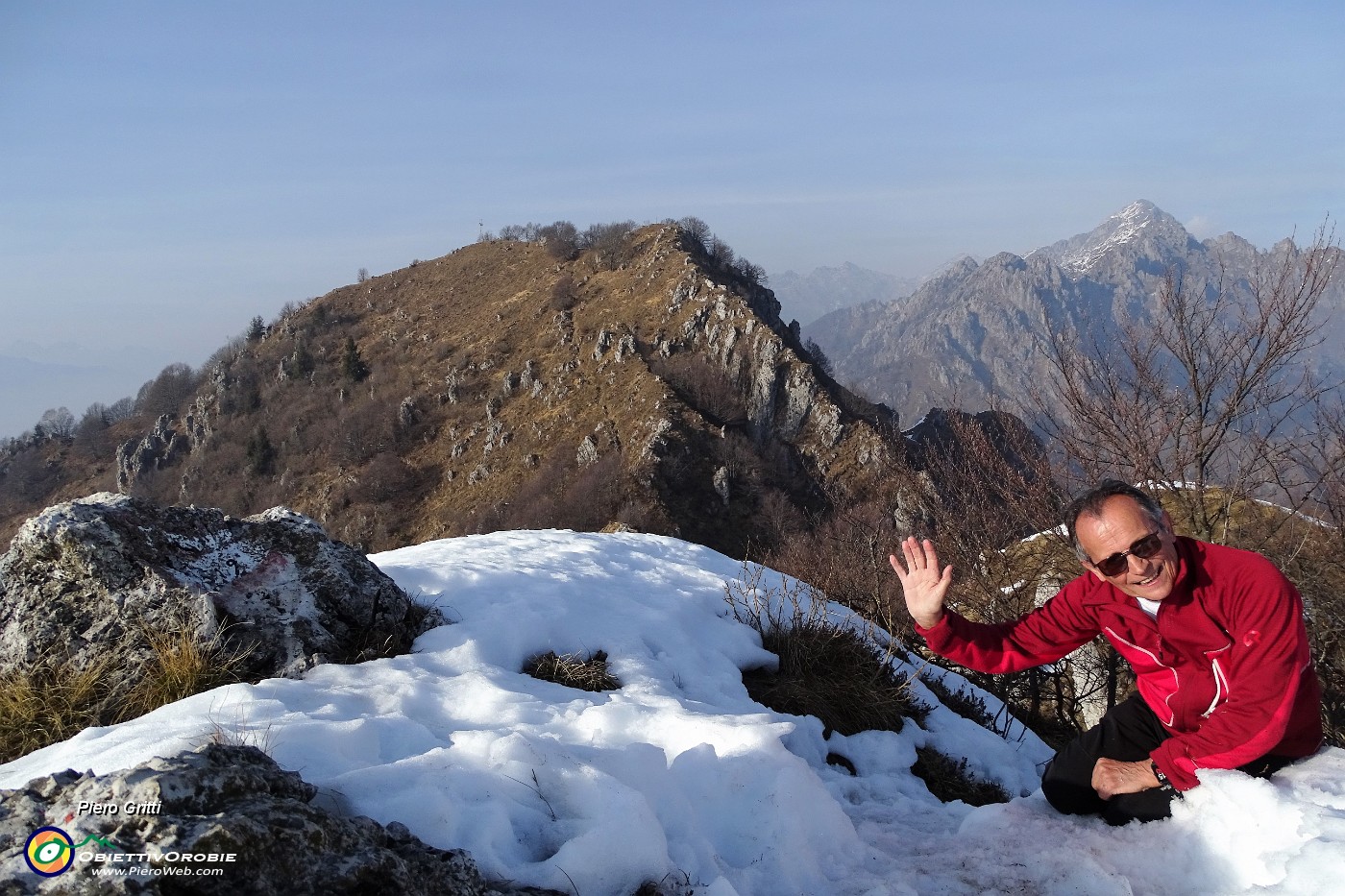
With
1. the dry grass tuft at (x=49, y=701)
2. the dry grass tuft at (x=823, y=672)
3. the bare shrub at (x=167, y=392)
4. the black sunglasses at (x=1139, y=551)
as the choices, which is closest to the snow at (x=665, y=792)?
the dry grass tuft at (x=823, y=672)

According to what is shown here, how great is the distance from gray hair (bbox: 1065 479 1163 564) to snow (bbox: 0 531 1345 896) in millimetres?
1029

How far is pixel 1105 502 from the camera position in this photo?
299 centimetres

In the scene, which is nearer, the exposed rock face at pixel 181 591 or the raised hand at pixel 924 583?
the raised hand at pixel 924 583

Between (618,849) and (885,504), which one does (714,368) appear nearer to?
(885,504)

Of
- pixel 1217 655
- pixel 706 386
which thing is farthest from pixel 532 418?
pixel 1217 655

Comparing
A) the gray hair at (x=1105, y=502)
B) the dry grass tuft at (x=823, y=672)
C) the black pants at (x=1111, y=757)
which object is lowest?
the dry grass tuft at (x=823, y=672)

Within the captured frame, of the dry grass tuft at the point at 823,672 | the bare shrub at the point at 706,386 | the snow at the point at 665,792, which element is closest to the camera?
the snow at the point at 665,792

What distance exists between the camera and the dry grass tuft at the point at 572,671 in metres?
4.24

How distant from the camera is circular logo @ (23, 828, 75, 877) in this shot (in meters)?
1.85

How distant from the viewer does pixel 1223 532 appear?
356 inches

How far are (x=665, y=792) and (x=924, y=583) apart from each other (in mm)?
1508

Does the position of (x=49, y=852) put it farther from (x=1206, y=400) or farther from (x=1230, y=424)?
(x=1230, y=424)

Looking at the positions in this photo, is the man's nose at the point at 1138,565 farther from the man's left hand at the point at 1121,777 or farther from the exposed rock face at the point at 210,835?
the exposed rock face at the point at 210,835

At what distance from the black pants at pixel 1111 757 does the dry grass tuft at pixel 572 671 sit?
227 cm
